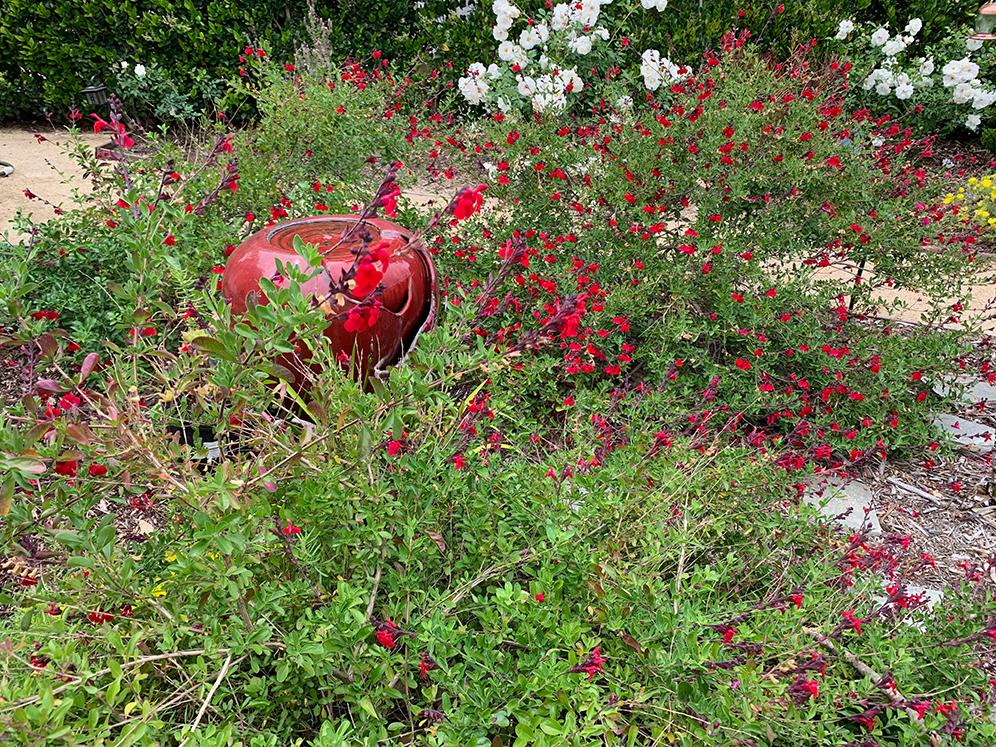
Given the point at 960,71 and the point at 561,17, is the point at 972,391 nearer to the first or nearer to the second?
the point at 561,17

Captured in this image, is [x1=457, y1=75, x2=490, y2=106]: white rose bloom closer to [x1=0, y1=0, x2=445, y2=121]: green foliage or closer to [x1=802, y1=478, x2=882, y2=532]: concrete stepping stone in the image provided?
[x1=0, y1=0, x2=445, y2=121]: green foliage

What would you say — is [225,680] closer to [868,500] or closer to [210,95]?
[868,500]

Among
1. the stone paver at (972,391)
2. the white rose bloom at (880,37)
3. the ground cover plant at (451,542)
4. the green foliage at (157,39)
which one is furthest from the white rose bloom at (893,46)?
the ground cover plant at (451,542)

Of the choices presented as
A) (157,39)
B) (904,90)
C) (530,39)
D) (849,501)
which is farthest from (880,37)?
(157,39)

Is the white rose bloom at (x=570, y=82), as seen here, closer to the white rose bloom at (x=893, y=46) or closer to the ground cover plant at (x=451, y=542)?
the ground cover plant at (x=451, y=542)

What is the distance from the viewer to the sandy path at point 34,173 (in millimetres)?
5469

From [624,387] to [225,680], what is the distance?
212 centimetres

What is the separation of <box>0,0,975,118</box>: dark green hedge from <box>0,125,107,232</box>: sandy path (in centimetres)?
46

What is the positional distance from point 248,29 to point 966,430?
739 cm

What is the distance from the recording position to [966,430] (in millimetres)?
3508

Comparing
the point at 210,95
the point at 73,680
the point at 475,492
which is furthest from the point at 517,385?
the point at 210,95

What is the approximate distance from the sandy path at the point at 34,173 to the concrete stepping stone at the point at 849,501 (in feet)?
15.1

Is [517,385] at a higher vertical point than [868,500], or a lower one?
higher

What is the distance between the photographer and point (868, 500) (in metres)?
3.03
